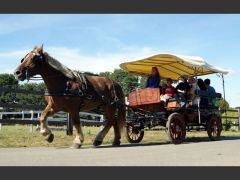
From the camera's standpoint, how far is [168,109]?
41.4 ft

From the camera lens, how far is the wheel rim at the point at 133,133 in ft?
42.3

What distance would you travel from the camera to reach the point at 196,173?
19.2 ft

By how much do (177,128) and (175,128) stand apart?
0.36 feet

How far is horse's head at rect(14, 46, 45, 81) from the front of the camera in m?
9.86

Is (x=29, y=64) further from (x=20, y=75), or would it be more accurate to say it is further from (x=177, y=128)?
(x=177, y=128)

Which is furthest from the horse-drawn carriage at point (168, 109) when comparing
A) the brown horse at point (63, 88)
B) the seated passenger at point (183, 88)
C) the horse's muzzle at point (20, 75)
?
the horse's muzzle at point (20, 75)

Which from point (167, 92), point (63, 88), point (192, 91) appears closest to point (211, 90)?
point (192, 91)

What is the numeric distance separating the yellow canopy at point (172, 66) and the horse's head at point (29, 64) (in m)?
4.01

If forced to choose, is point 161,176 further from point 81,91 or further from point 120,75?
point 120,75

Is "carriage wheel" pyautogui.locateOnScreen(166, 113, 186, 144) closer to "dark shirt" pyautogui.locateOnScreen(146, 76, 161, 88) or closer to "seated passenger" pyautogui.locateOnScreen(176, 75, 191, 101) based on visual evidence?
"seated passenger" pyautogui.locateOnScreen(176, 75, 191, 101)

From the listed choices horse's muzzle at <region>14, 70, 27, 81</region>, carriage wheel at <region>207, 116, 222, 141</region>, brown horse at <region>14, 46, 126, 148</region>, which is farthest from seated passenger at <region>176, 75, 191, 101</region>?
horse's muzzle at <region>14, 70, 27, 81</region>

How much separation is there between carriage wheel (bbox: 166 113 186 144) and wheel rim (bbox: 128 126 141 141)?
142 centimetres

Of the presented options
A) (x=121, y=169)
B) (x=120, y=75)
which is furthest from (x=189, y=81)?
(x=120, y=75)

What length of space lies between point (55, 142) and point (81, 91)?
2.26 metres
